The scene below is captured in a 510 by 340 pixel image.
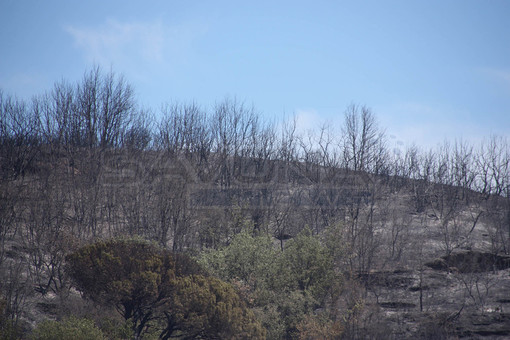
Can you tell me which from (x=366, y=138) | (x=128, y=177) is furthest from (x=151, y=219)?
(x=366, y=138)

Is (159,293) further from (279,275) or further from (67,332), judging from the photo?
(279,275)

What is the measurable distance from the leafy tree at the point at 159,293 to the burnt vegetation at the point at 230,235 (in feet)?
0.20

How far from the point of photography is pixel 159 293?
19734mm

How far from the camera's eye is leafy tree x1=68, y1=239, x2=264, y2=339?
19.0 m

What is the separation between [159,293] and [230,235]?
1549cm

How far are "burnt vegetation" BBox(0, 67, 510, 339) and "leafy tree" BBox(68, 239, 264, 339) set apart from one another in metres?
0.06

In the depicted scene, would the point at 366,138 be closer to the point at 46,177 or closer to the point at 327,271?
the point at 327,271

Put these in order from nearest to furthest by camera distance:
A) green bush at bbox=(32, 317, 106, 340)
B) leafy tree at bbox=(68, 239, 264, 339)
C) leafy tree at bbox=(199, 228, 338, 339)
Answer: green bush at bbox=(32, 317, 106, 340) < leafy tree at bbox=(68, 239, 264, 339) < leafy tree at bbox=(199, 228, 338, 339)

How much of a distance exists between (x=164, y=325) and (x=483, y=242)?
23325mm


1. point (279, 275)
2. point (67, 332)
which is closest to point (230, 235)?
point (279, 275)

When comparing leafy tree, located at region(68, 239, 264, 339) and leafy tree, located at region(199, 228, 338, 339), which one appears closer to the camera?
leafy tree, located at region(68, 239, 264, 339)

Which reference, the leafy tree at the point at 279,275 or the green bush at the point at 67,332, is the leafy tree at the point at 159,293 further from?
the green bush at the point at 67,332

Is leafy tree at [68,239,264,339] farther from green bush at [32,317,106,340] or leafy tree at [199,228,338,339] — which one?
green bush at [32,317,106,340]

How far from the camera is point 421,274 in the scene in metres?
30.6
